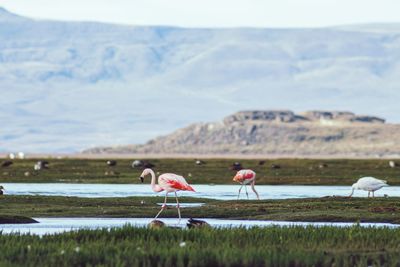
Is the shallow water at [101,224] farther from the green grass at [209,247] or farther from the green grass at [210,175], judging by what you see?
the green grass at [210,175]

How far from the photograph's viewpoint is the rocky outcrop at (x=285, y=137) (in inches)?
6841

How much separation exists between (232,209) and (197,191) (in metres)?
15.5

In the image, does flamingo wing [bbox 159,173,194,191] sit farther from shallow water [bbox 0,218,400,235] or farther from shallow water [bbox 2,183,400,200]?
shallow water [bbox 2,183,400,200]

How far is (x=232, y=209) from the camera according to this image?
3622 cm

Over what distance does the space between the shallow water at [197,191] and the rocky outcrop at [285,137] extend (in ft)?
362

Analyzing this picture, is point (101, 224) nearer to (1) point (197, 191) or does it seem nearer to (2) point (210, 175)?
(1) point (197, 191)

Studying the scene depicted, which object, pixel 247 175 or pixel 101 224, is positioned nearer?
pixel 101 224

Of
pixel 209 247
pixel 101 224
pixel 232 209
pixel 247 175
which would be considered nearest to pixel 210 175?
pixel 247 175

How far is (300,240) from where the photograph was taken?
2380cm

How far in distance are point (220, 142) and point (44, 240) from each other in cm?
16286

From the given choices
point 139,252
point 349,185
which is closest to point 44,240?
point 139,252

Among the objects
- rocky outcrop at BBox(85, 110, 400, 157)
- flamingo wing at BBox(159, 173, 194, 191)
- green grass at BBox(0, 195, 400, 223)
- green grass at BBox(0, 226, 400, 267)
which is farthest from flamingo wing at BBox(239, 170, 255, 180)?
rocky outcrop at BBox(85, 110, 400, 157)

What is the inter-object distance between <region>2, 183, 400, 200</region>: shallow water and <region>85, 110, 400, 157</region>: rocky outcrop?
362ft

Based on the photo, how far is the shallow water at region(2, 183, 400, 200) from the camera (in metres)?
47.1
